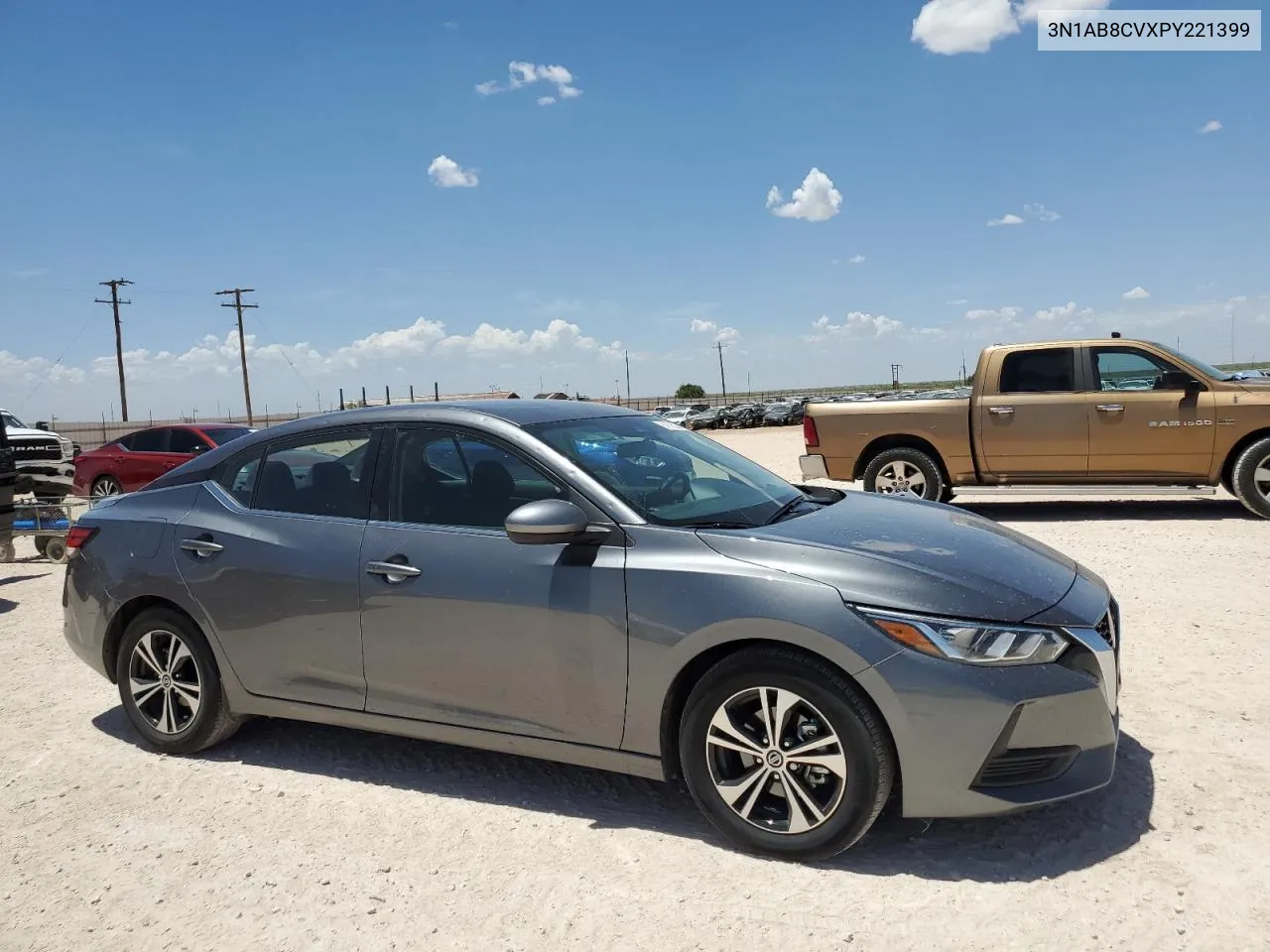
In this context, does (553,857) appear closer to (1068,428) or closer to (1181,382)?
(1068,428)

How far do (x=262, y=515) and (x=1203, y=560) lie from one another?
7.28m

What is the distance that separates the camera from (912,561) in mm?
3262

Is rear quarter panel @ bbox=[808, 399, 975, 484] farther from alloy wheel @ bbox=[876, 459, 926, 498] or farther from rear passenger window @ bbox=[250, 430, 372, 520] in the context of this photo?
rear passenger window @ bbox=[250, 430, 372, 520]

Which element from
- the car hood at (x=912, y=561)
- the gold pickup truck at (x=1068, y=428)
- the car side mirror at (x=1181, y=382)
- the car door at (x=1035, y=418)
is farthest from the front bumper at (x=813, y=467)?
the car hood at (x=912, y=561)

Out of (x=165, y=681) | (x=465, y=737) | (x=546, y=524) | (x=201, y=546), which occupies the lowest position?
(x=465, y=737)

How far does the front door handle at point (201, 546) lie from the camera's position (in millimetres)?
4309

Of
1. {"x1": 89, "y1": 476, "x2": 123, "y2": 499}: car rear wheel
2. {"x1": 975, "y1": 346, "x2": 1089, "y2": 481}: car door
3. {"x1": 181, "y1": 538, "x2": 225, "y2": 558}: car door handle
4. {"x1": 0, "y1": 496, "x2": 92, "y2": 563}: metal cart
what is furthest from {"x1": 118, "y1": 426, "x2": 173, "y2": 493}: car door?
{"x1": 181, "y1": 538, "x2": 225, "y2": 558}: car door handle

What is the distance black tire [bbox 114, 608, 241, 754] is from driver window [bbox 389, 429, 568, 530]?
4.11ft

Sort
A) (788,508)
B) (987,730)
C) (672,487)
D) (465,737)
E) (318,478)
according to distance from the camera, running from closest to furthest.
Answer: (987,730) → (465,737) → (672,487) → (788,508) → (318,478)

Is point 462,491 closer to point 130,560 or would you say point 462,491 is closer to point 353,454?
point 353,454

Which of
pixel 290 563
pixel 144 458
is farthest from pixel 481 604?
pixel 144 458

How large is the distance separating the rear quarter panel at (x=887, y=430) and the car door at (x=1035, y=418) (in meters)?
0.23

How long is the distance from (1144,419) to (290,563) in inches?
361

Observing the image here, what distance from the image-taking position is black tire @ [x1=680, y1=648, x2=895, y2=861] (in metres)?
3.05
